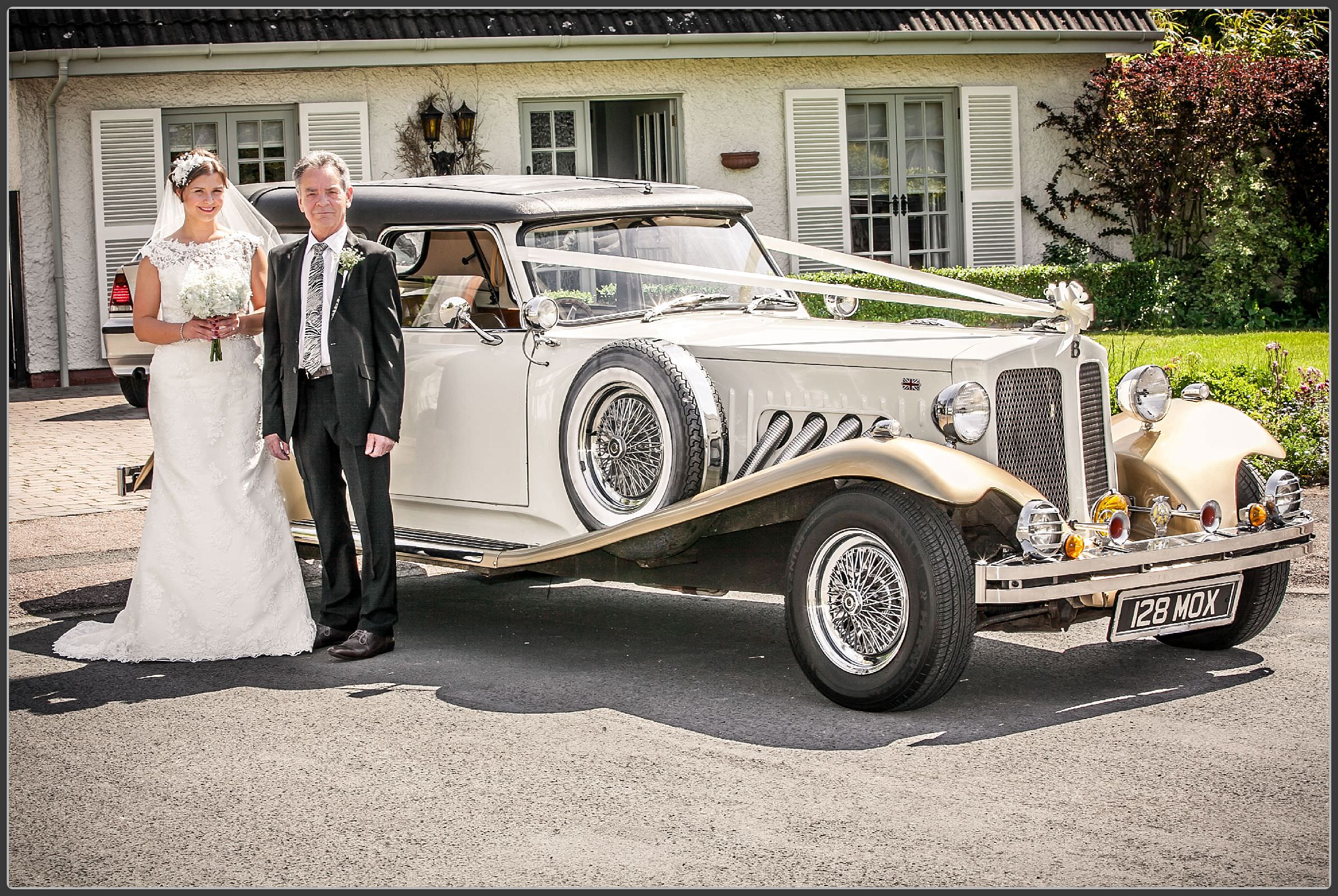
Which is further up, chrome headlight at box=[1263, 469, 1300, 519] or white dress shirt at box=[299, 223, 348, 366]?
white dress shirt at box=[299, 223, 348, 366]

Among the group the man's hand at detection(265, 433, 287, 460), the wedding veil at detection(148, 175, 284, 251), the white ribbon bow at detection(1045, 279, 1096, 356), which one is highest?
Answer: the wedding veil at detection(148, 175, 284, 251)

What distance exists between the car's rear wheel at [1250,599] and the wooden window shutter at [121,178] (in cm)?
1249

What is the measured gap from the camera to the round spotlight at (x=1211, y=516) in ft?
18.1

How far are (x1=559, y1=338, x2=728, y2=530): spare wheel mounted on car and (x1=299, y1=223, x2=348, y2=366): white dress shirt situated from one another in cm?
101

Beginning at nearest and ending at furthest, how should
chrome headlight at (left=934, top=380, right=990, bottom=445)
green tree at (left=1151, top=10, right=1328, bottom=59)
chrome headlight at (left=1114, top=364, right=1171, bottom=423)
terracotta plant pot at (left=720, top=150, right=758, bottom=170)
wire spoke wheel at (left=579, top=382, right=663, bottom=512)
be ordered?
1. chrome headlight at (left=934, top=380, right=990, bottom=445)
2. wire spoke wheel at (left=579, top=382, right=663, bottom=512)
3. chrome headlight at (left=1114, top=364, right=1171, bottom=423)
4. terracotta plant pot at (left=720, top=150, right=758, bottom=170)
5. green tree at (left=1151, top=10, right=1328, bottom=59)

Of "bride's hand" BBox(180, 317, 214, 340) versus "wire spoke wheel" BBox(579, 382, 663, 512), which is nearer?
"wire spoke wheel" BBox(579, 382, 663, 512)

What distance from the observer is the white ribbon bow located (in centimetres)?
563

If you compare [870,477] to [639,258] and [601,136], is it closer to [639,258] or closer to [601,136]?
[639,258]

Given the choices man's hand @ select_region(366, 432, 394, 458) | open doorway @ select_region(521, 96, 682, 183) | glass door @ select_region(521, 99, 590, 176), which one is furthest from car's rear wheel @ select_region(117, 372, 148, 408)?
man's hand @ select_region(366, 432, 394, 458)

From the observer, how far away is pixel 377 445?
613cm

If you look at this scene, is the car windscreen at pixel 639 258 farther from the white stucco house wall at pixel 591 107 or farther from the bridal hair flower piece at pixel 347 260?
the white stucco house wall at pixel 591 107

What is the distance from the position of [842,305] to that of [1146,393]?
1.69m

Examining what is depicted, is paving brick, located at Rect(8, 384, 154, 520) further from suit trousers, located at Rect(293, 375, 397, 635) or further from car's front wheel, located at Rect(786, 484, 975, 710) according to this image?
car's front wheel, located at Rect(786, 484, 975, 710)

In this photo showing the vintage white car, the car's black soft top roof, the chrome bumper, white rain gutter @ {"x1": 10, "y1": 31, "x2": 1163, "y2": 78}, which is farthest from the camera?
white rain gutter @ {"x1": 10, "y1": 31, "x2": 1163, "y2": 78}
